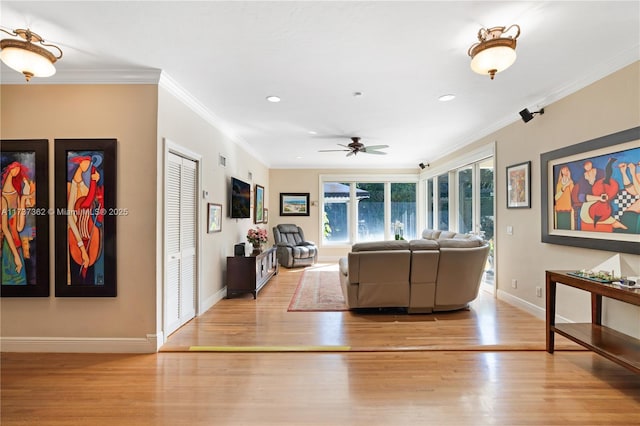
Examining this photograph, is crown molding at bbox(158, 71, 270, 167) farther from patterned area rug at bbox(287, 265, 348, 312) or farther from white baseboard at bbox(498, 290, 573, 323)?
white baseboard at bbox(498, 290, 573, 323)

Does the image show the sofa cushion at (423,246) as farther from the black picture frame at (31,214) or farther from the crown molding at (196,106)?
the black picture frame at (31,214)

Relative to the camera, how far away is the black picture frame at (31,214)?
2.93m

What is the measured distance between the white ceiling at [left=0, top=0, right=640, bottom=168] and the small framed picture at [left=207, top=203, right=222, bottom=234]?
4.20 ft

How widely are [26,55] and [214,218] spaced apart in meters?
2.57

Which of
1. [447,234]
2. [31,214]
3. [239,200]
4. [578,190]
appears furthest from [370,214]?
[31,214]

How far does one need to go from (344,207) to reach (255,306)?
498cm

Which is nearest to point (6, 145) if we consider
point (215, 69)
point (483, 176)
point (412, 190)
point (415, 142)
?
point (215, 69)

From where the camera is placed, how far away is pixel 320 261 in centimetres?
859

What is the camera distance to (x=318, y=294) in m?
5.03

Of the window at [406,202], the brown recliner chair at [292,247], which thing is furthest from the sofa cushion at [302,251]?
the window at [406,202]

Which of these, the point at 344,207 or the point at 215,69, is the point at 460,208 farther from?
the point at 215,69

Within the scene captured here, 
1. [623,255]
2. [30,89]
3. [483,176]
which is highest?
[30,89]

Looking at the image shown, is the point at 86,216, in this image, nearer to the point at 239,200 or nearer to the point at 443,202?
the point at 239,200

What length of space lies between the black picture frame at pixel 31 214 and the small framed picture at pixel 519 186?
545 cm
